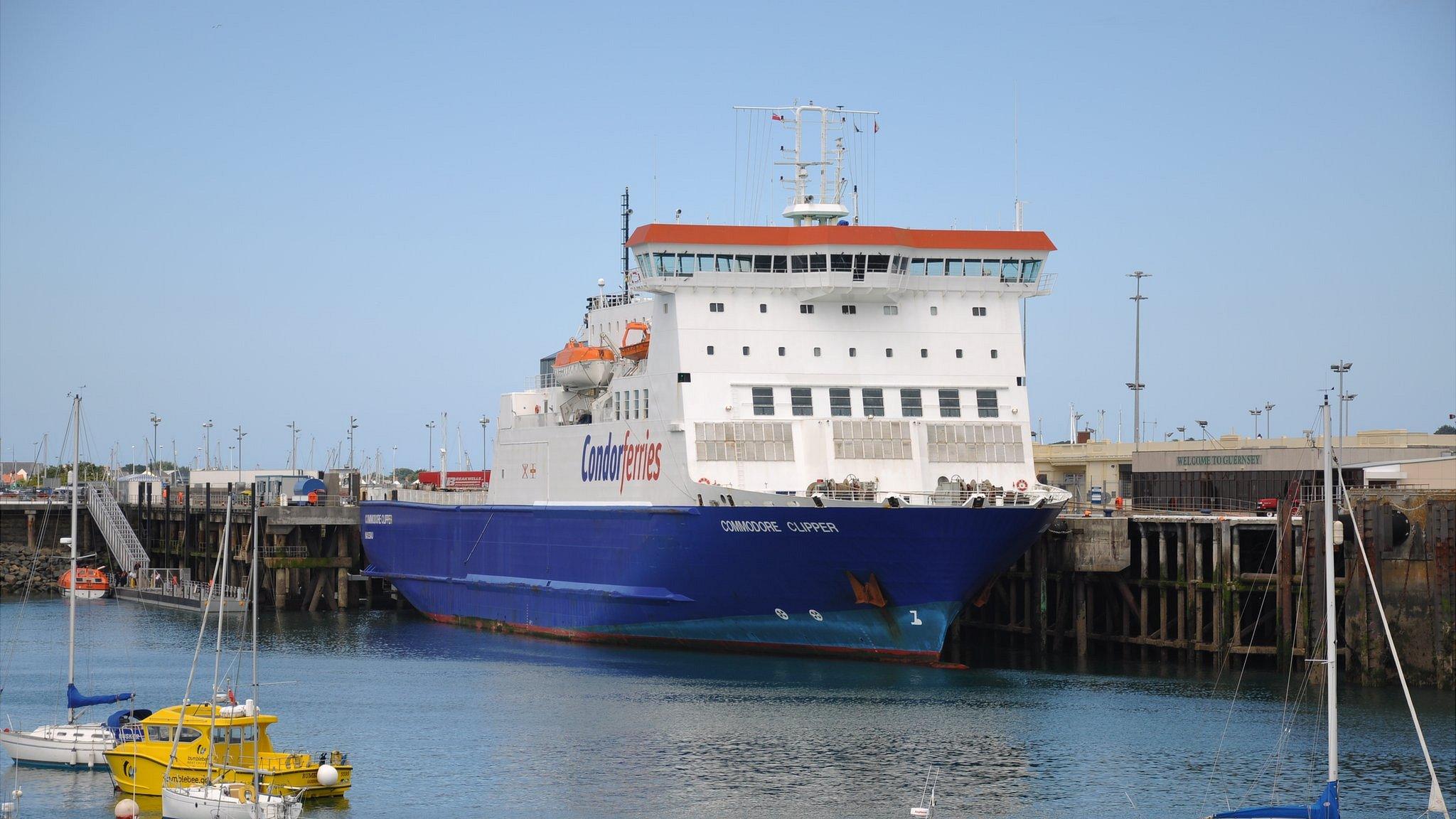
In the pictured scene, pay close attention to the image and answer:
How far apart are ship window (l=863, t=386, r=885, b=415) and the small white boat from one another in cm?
1749

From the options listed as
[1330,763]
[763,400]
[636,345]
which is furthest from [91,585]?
[1330,763]

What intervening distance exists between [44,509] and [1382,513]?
52064 millimetres

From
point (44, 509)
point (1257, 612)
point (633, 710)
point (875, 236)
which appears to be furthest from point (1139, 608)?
point (44, 509)

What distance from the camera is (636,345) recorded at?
41031 millimetres

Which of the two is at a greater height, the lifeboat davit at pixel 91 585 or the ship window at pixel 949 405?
the ship window at pixel 949 405

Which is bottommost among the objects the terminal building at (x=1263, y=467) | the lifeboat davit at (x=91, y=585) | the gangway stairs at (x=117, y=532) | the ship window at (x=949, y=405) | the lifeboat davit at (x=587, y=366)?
the lifeboat davit at (x=91, y=585)

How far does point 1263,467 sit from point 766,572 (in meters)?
14.4

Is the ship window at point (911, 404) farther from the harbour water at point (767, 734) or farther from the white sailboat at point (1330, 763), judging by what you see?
the white sailboat at point (1330, 763)

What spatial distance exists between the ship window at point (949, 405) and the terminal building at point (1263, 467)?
25.7 ft

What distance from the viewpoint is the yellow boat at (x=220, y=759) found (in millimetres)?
23438

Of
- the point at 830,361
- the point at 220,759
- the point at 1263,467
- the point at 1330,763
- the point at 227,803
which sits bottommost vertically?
the point at 227,803

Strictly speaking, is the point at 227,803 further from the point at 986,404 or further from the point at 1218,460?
the point at 1218,460

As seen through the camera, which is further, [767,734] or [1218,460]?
[1218,460]

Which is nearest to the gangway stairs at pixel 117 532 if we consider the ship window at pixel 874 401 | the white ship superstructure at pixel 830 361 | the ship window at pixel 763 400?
the white ship superstructure at pixel 830 361
